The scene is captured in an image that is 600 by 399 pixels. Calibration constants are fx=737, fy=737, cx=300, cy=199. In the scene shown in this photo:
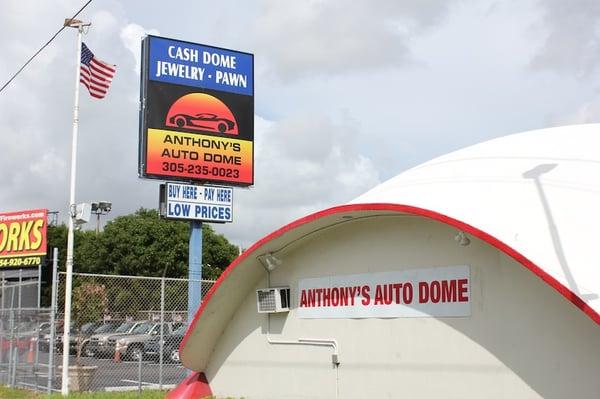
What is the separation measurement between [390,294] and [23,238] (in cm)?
2509

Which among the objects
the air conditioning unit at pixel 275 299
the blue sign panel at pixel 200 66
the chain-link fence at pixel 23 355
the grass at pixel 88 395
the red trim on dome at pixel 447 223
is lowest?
the grass at pixel 88 395

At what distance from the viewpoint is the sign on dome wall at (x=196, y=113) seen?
65.9 ft

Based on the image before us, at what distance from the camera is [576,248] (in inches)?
304

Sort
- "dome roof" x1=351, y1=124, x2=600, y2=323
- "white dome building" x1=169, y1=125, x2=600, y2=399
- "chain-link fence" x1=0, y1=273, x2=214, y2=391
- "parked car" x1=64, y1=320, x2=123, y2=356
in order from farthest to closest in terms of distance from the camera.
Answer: "parked car" x1=64, y1=320, x2=123, y2=356, "chain-link fence" x1=0, y1=273, x2=214, y2=391, "white dome building" x1=169, y1=125, x2=600, y2=399, "dome roof" x1=351, y1=124, x2=600, y2=323

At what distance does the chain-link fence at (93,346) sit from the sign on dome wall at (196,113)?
11.3 ft

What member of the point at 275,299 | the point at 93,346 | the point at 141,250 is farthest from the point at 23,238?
the point at 141,250

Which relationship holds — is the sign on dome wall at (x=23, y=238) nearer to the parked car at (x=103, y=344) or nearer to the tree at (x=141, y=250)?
the parked car at (x=103, y=344)

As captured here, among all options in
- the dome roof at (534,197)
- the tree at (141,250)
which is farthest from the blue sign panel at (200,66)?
the tree at (141,250)

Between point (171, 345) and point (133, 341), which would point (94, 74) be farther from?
point (133, 341)

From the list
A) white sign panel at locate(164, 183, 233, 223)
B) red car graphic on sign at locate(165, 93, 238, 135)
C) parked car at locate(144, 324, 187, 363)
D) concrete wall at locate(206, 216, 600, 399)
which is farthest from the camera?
parked car at locate(144, 324, 187, 363)

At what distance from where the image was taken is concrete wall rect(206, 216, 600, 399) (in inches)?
322

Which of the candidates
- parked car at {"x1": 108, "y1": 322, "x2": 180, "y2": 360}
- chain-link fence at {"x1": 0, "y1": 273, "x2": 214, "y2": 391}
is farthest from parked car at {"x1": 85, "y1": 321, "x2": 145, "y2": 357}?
parked car at {"x1": 108, "y1": 322, "x2": 180, "y2": 360}

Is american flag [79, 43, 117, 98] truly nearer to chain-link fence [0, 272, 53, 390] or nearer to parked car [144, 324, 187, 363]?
chain-link fence [0, 272, 53, 390]

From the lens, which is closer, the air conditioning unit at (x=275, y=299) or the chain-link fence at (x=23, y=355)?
the air conditioning unit at (x=275, y=299)
